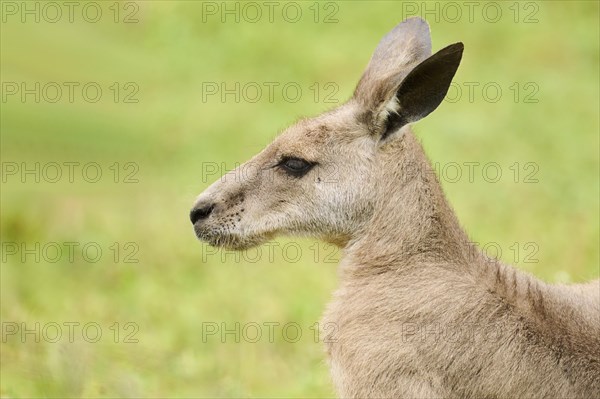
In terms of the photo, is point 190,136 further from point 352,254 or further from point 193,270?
point 352,254

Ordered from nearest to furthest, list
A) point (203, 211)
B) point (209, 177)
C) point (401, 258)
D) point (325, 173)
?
point (401, 258) → point (325, 173) → point (203, 211) → point (209, 177)

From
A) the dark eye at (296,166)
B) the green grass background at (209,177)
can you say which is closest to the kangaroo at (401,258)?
the dark eye at (296,166)

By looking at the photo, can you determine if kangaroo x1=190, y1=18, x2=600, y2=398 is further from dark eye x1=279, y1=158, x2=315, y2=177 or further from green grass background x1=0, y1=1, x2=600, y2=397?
green grass background x1=0, y1=1, x2=600, y2=397

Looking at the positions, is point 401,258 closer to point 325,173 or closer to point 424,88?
point 325,173

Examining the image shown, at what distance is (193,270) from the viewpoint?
9.73m

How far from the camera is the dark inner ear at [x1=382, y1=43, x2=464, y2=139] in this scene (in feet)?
16.7

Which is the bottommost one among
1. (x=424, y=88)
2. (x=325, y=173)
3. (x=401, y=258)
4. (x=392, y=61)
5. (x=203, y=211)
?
(x=401, y=258)

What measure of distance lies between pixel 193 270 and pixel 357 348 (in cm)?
491

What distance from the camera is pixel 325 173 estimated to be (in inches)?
216

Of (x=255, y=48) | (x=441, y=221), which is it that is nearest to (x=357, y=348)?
(x=441, y=221)

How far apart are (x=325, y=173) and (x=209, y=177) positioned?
6.41m

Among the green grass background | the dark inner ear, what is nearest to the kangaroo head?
the dark inner ear

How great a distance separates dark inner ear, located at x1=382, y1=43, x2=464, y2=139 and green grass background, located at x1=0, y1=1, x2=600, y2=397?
1.24 meters

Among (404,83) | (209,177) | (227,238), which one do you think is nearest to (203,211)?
(227,238)
